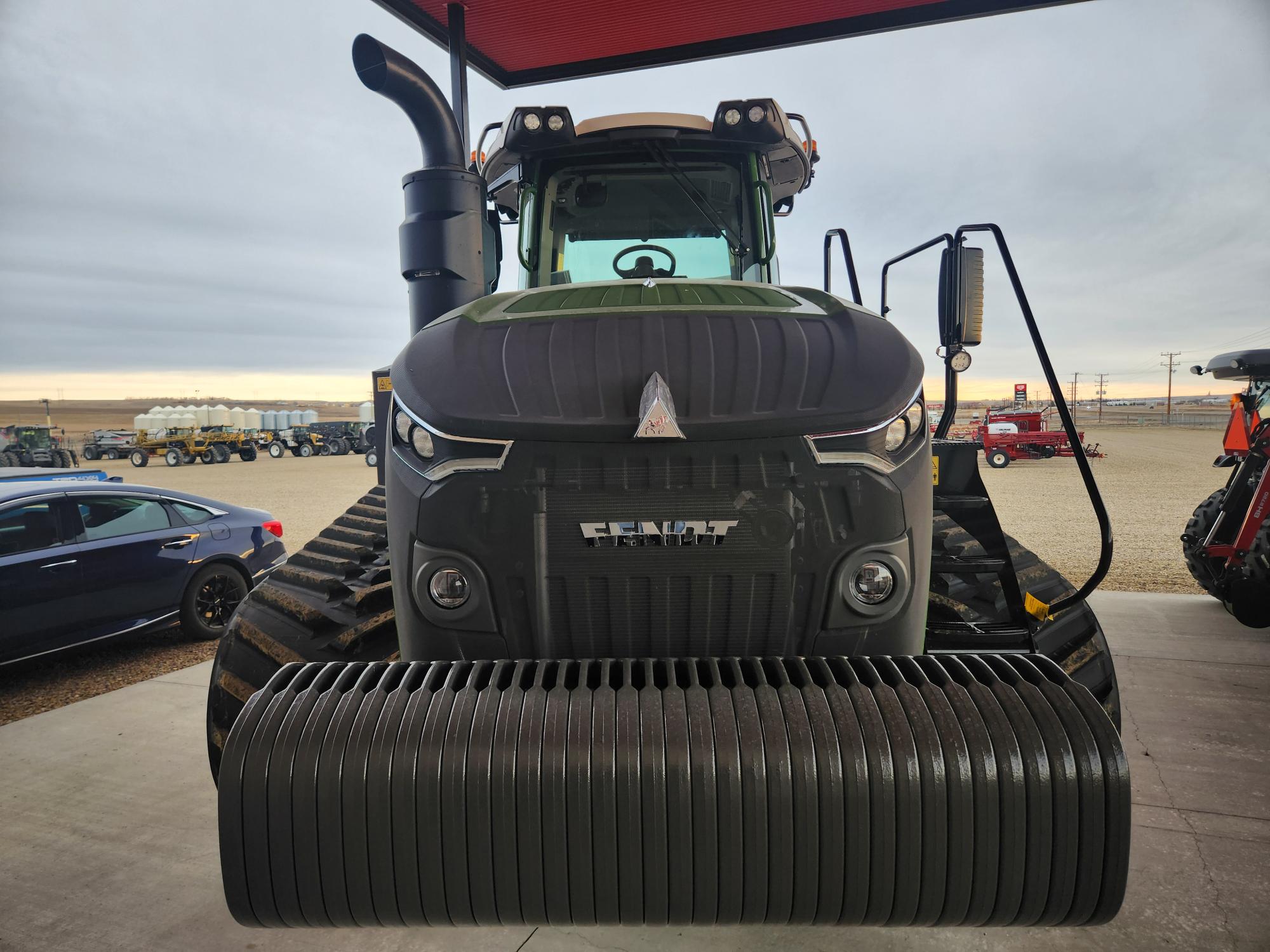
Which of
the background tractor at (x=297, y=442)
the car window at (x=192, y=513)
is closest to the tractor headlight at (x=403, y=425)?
the car window at (x=192, y=513)

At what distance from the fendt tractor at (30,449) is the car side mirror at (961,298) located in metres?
34.3

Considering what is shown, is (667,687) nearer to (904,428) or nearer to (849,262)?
(904,428)

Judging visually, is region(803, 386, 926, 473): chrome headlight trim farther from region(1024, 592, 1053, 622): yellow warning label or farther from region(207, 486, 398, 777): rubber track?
region(207, 486, 398, 777): rubber track

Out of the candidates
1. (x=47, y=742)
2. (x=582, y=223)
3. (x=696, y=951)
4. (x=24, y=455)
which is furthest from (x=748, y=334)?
(x=24, y=455)

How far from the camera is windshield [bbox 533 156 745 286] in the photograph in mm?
3344

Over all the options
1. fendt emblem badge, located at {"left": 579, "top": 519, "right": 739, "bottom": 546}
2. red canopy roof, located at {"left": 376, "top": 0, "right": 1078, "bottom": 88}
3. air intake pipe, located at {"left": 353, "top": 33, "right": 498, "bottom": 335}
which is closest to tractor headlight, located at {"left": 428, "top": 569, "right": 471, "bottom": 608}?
fendt emblem badge, located at {"left": 579, "top": 519, "right": 739, "bottom": 546}

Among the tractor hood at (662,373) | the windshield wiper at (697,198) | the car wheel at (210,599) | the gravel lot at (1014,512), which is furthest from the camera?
the car wheel at (210,599)

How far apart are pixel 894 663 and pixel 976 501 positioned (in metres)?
1.81

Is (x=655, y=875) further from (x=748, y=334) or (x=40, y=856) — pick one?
(x=40, y=856)

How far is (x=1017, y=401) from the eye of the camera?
28.4 meters

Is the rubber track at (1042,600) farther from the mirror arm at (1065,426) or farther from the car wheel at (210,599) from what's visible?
the car wheel at (210,599)

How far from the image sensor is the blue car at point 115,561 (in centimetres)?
556

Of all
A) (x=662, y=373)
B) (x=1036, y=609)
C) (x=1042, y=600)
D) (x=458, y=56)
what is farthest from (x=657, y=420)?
(x=458, y=56)

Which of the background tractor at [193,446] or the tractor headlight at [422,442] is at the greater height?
the tractor headlight at [422,442]
